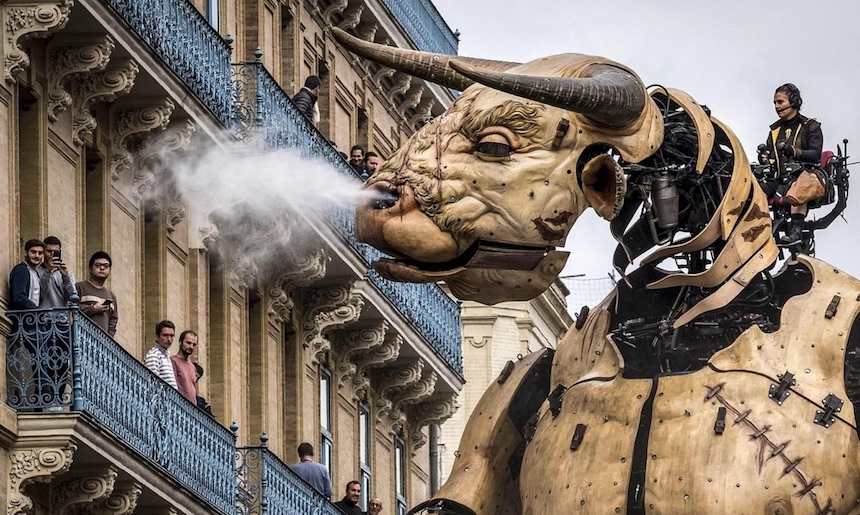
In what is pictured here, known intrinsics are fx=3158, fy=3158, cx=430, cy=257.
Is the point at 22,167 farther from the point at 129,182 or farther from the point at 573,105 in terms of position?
the point at 573,105

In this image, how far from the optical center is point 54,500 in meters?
26.2

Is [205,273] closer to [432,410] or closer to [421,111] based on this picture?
[432,410]

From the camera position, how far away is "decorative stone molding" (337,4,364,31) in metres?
38.9

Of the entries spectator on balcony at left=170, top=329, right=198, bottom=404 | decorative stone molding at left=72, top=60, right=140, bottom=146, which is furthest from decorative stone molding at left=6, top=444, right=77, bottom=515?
decorative stone molding at left=72, top=60, right=140, bottom=146

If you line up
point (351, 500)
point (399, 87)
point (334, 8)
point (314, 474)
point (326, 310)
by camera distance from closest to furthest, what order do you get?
point (351, 500), point (314, 474), point (326, 310), point (334, 8), point (399, 87)

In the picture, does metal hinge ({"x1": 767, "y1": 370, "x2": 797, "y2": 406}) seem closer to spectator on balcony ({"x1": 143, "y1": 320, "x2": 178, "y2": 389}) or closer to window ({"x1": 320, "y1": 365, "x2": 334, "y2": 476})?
spectator on balcony ({"x1": 143, "y1": 320, "x2": 178, "y2": 389})

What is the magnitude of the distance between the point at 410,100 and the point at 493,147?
106ft

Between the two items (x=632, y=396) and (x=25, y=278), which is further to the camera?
(x=25, y=278)

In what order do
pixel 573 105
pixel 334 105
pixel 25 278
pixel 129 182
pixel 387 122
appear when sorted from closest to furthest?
pixel 573 105, pixel 25 278, pixel 129 182, pixel 334 105, pixel 387 122

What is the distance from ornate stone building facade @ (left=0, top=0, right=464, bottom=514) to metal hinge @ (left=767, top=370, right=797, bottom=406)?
13991 millimetres

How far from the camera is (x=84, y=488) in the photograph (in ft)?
A: 85.5

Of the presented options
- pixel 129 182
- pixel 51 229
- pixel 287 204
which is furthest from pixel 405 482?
pixel 51 229

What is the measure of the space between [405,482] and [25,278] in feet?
64.6

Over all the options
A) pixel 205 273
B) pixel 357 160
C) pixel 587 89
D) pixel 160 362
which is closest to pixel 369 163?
pixel 357 160
